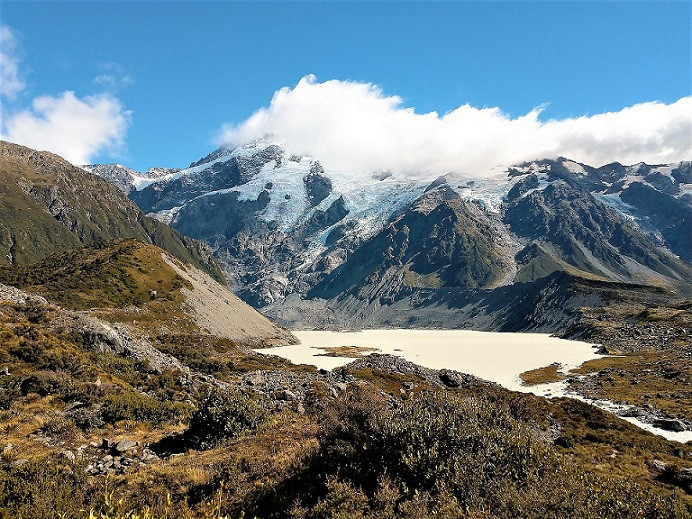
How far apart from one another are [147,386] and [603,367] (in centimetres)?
9573

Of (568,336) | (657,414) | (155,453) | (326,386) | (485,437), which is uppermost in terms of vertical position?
(485,437)

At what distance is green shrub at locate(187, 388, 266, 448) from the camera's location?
20016 millimetres

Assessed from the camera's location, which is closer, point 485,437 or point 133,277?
point 485,437

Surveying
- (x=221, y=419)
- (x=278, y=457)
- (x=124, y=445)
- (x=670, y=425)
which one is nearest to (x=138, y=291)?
(x=124, y=445)

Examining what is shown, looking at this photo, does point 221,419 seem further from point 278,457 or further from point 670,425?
point 670,425

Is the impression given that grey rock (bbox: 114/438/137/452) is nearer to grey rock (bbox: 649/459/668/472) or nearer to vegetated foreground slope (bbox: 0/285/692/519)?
vegetated foreground slope (bbox: 0/285/692/519)

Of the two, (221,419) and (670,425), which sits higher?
(221,419)

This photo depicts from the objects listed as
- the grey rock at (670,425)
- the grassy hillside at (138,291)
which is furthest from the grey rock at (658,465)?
the grassy hillside at (138,291)

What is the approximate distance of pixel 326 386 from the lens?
40.5m

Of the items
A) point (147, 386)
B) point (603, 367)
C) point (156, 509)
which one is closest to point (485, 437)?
point (156, 509)

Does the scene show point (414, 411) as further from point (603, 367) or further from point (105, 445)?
point (603, 367)

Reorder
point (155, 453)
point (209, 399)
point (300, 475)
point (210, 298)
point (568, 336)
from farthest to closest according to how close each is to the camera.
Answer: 1. point (568, 336)
2. point (210, 298)
3. point (209, 399)
4. point (155, 453)
5. point (300, 475)

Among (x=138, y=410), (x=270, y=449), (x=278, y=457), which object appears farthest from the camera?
(x=138, y=410)

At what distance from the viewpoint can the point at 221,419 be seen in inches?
802
